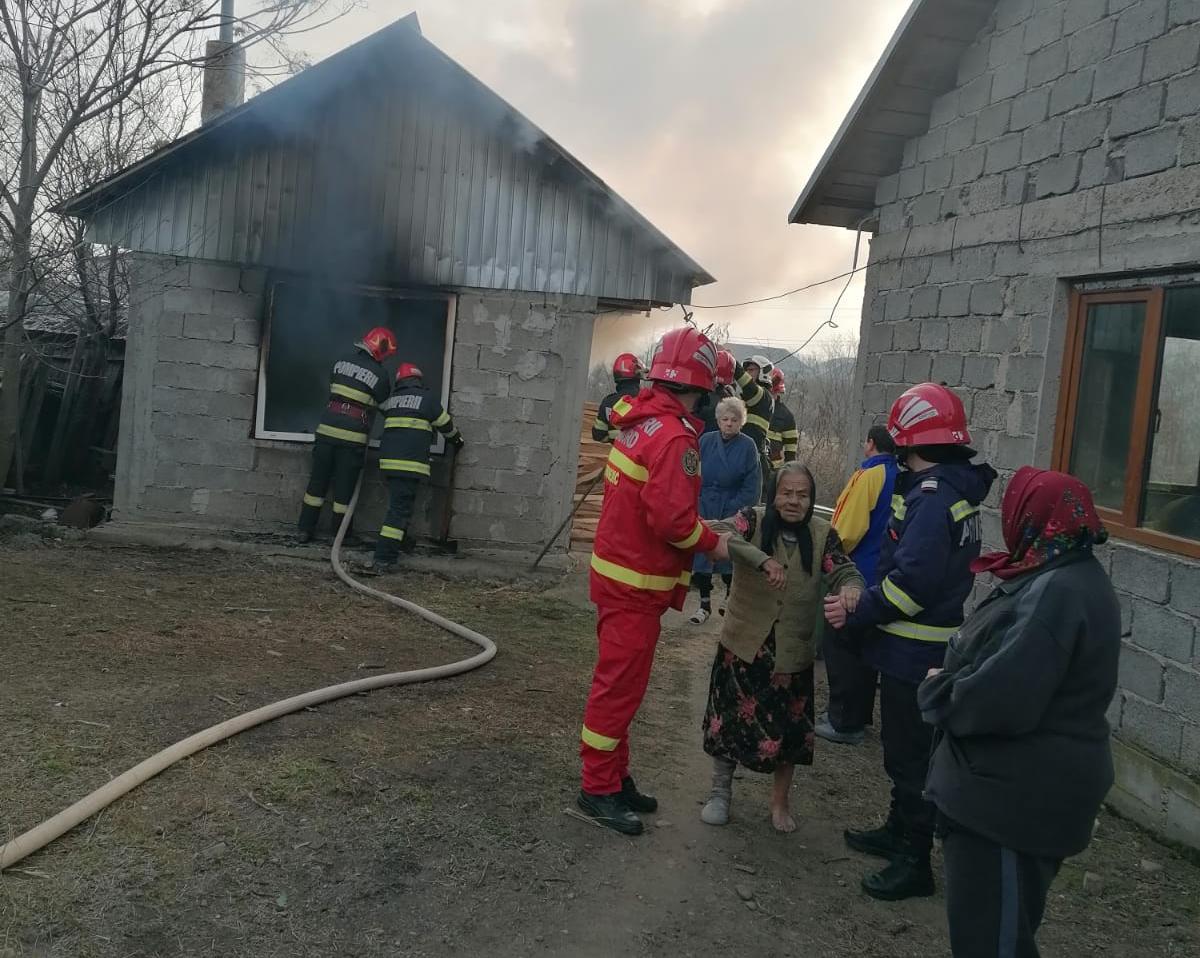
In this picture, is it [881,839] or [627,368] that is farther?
[627,368]

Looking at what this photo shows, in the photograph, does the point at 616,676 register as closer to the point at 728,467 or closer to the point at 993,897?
the point at 993,897

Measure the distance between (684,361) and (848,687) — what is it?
89.6 inches

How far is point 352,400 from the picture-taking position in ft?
29.1

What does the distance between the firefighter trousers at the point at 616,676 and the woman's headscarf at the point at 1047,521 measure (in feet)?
5.57

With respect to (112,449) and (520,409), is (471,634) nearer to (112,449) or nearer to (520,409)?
(520,409)

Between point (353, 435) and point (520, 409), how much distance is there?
1.53 meters

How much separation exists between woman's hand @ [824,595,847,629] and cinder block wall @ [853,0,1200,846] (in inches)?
68.8

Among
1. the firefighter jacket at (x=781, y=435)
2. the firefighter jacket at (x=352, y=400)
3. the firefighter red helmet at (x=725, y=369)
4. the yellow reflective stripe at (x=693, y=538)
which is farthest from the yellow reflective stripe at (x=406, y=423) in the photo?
the yellow reflective stripe at (x=693, y=538)

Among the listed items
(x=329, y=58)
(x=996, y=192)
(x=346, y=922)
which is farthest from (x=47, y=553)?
(x=996, y=192)

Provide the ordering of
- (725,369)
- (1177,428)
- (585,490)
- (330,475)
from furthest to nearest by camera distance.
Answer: (585,490)
(330,475)
(725,369)
(1177,428)

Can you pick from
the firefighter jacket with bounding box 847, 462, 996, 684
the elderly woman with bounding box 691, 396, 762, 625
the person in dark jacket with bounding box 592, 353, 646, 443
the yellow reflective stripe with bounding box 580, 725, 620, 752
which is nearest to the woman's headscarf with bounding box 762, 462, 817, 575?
the firefighter jacket with bounding box 847, 462, 996, 684

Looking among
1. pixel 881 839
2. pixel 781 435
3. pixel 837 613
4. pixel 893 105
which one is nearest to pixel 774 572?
pixel 837 613

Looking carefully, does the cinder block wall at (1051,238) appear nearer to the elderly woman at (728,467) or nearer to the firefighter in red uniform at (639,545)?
the elderly woman at (728,467)

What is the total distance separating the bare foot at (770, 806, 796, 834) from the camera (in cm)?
436
